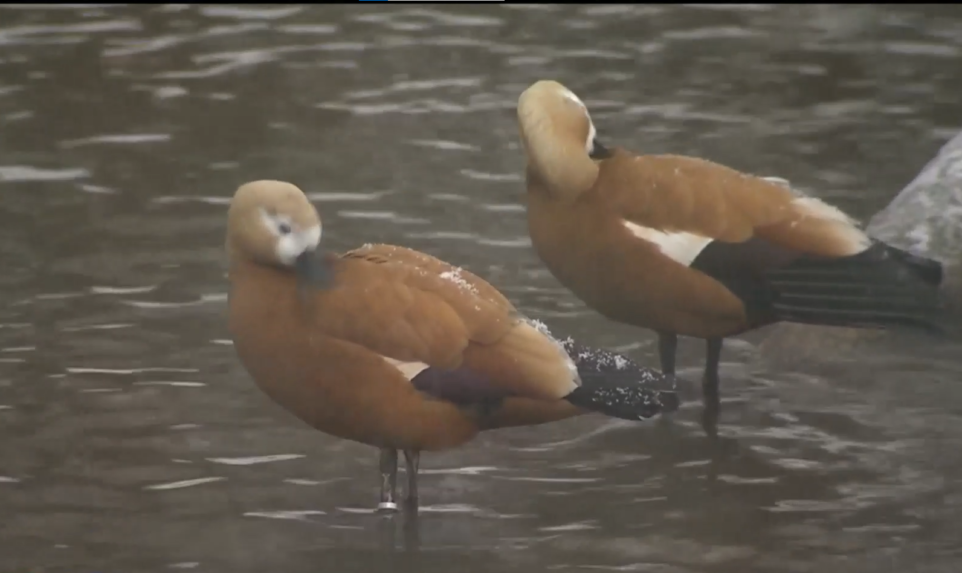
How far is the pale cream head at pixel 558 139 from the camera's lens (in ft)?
21.9

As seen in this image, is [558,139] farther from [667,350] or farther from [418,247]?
[418,247]

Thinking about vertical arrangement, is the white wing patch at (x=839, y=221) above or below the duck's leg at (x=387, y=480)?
above

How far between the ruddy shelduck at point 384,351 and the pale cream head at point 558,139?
3.30 feet

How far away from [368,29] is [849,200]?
4.29 m

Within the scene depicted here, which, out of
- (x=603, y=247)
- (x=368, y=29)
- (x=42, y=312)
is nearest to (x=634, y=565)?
(x=603, y=247)

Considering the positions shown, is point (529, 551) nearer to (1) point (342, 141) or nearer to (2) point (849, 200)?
(2) point (849, 200)

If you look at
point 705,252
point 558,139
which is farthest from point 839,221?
point 558,139

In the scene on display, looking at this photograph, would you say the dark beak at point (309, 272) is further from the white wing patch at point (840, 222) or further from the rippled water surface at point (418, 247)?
the white wing patch at point (840, 222)

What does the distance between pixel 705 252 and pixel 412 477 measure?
144 cm

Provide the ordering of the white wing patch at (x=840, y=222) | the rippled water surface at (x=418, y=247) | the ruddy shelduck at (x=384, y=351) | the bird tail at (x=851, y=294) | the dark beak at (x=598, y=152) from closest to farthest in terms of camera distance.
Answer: the ruddy shelduck at (x=384, y=351)
the rippled water surface at (x=418, y=247)
the bird tail at (x=851, y=294)
the white wing patch at (x=840, y=222)
the dark beak at (x=598, y=152)

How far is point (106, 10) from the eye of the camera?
12.9m

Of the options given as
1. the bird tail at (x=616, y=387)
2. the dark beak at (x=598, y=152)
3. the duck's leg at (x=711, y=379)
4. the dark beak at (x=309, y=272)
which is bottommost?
the duck's leg at (x=711, y=379)

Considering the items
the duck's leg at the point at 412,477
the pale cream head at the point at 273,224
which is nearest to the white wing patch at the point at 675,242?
the duck's leg at the point at 412,477

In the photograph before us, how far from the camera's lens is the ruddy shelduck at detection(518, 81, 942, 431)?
6535 mm
